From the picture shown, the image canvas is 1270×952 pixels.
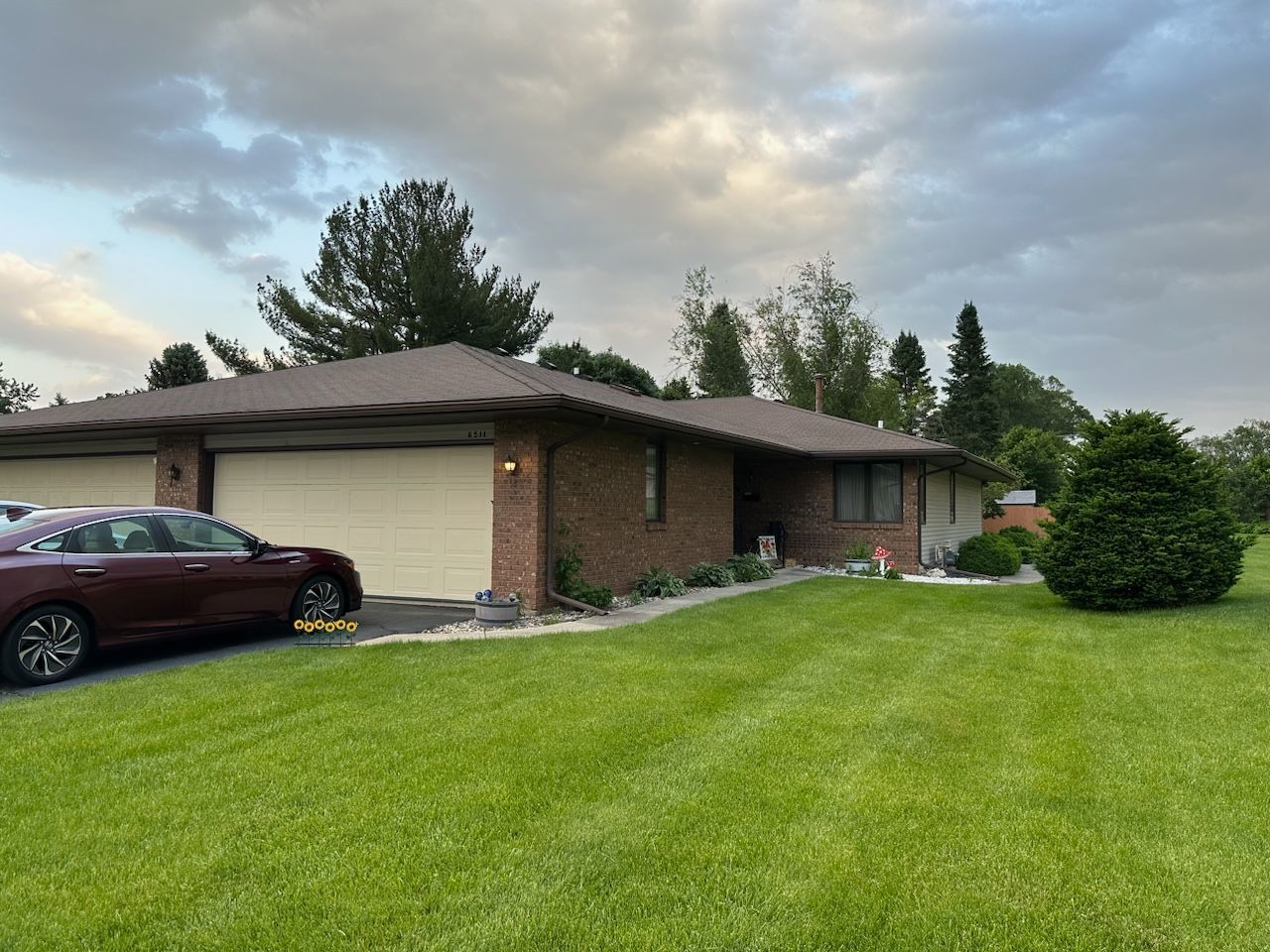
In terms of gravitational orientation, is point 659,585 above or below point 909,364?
below

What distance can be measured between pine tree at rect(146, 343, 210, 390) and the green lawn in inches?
1136

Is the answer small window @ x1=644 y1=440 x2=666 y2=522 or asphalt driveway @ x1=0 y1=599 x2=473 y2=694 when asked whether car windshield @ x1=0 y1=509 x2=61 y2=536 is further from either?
small window @ x1=644 y1=440 x2=666 y2=522

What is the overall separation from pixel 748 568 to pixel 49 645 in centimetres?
1058

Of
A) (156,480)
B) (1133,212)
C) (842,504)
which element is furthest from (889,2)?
(156,480)

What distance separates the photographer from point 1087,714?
208 inches

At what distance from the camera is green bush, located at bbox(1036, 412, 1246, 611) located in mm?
10000

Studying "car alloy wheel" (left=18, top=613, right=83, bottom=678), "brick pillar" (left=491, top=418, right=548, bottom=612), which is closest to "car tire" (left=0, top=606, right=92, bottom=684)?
"car alloy wheel" (left=18, top=613, right=83, bottom=678)

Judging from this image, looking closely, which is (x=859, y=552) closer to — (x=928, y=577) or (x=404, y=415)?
(x=928, y=577)

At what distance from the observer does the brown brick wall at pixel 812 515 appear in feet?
53.8

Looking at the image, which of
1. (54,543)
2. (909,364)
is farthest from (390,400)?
(909,364)

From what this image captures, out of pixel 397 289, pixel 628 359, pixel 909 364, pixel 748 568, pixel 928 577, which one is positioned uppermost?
pixel 909 364

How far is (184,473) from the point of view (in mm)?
11953

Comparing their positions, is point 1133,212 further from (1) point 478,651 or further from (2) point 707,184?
(1) point 478,651

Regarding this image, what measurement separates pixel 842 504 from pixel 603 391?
6702 mm
